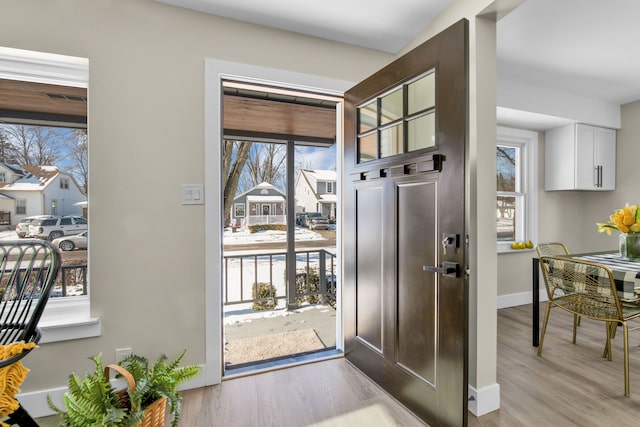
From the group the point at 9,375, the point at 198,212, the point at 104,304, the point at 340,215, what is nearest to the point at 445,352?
the point at 340,215

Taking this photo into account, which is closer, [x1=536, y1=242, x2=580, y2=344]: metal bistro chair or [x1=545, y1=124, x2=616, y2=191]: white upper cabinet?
[x1=536, y1=242, x2=580, y2=344]: metal bistro chair

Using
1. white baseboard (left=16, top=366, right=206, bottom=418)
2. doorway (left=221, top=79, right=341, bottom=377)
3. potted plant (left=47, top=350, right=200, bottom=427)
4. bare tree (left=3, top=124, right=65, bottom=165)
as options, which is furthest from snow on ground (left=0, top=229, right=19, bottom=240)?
doorway (left=221, top=79, right=341, bottom=377)

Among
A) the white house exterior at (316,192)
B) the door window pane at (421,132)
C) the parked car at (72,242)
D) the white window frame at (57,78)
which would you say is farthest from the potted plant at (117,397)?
the white house exterior at (316,192)

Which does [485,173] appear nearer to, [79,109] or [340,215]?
[340,215]

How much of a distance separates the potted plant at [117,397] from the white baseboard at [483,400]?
151cm

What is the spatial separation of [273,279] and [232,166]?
1.56m

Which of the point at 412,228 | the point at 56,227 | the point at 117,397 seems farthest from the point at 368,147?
the point at 56,227

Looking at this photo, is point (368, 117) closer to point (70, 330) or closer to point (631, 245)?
point (70, 330)

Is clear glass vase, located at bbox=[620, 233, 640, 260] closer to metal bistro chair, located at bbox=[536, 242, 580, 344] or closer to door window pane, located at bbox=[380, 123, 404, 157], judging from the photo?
metal bistro chair, located at bbox=[536, 242, 580, 344]

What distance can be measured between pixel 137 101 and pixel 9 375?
147 cm

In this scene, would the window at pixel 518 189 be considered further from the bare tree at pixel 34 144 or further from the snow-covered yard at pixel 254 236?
the bare tree at pixel 34 144

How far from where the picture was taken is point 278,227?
393 centimetres

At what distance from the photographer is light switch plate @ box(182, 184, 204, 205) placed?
194cm

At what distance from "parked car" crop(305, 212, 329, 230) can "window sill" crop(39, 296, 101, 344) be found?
252 cm
